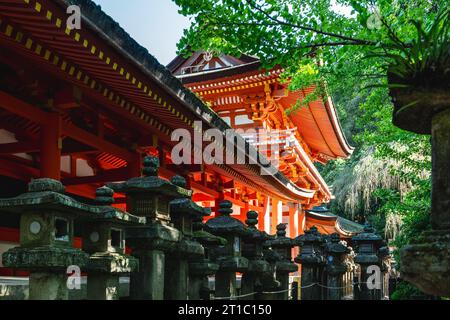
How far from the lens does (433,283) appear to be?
2.83 meters

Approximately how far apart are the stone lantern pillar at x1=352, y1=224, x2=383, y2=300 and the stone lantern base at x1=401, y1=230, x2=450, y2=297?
20.1ft

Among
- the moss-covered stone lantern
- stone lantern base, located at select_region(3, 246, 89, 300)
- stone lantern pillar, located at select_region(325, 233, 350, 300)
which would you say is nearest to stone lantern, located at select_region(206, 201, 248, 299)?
the moss-covered stone lantern

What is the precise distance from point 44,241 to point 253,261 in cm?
360

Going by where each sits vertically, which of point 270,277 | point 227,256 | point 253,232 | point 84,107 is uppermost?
point 84,107

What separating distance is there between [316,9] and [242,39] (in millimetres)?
1214

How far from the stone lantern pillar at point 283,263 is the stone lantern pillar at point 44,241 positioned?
473cm

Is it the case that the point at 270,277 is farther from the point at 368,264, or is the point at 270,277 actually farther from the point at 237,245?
the point at 368,264

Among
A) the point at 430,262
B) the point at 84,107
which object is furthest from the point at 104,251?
the point at 84,107

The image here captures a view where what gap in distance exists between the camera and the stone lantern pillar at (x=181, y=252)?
4609mm

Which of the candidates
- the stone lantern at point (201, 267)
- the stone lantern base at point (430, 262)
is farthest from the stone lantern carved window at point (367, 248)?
the stone lantern base at point (430, 262)

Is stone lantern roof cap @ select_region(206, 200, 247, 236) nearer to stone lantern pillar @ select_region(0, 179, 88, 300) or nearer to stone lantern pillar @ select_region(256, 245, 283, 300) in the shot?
stone lantern pillar @ select_region(256, 245, 283, 300)

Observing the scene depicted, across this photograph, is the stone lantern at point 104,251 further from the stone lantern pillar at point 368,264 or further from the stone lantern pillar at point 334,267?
the stone lantern pillar at point 334,267

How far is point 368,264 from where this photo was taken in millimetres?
8969

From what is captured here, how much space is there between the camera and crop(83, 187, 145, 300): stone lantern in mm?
3724
